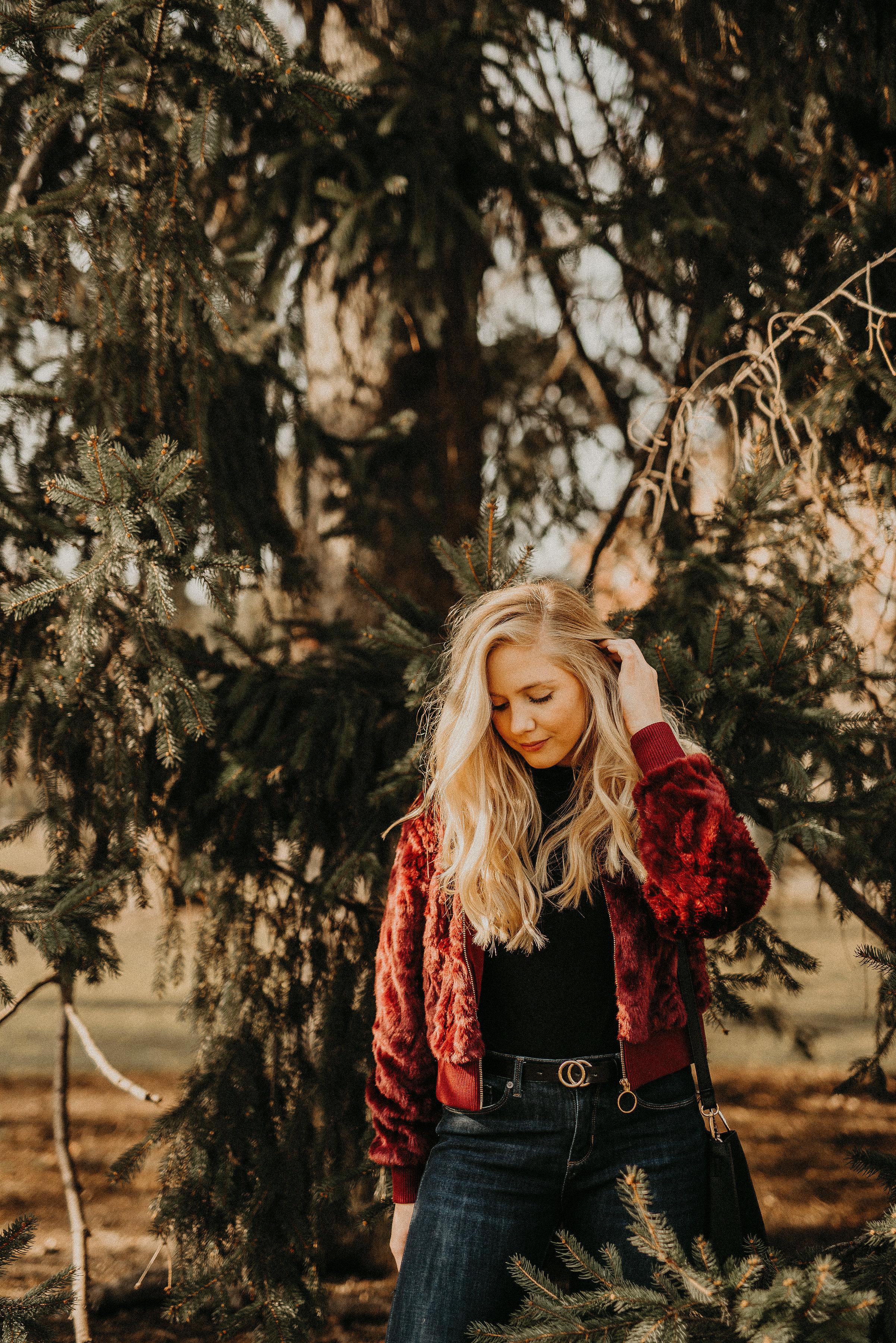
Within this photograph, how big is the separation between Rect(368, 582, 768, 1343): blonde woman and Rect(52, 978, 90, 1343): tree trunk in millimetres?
1145

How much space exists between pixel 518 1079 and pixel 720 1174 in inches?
17.8

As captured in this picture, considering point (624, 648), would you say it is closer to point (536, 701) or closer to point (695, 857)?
point (536, 701)

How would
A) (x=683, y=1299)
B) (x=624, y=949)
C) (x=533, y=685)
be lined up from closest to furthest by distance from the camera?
(x=683, y=1299) < (x=624, y=949) < (x=533, y=685)

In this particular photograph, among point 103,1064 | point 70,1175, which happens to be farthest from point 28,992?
point 70,1175

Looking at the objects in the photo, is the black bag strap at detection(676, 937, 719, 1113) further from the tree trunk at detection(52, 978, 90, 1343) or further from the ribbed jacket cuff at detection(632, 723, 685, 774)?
the tree trunk at detection(52, 978, 90, 1343)

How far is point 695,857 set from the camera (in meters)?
1.73

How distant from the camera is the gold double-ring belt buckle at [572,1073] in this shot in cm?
175

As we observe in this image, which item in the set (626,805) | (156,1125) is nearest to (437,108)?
(626,805)

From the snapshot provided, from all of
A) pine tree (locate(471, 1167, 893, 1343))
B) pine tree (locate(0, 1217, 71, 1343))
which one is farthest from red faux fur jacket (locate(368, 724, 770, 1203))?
pine tree (locate(0, 1217, 71, 1343))

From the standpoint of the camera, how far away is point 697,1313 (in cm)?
144

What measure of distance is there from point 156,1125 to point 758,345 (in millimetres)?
3265

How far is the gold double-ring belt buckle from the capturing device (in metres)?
1.75

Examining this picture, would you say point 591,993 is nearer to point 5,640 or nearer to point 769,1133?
point 5,640

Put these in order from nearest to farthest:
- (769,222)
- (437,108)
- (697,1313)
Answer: (697,1313) → (769,222) → (437,108)
